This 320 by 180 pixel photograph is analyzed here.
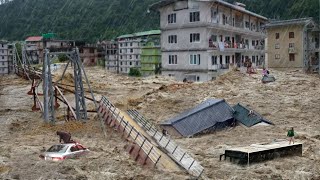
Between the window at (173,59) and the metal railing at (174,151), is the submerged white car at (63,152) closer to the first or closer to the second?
the metal railing at (174,151)

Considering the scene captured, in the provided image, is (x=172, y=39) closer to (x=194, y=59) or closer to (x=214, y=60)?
(x=194, y=59)

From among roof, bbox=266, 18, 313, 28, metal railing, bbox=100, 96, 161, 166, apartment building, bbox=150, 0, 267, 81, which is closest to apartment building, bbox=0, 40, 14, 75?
apartment building, bbox=150, 0, 267, 81

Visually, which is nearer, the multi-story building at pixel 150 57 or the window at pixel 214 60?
the window at pixel 214 60

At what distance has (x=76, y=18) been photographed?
12206cm

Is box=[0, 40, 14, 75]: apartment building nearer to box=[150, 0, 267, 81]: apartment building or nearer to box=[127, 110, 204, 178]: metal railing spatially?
box=[150, 0, 267, 81]: apartment building

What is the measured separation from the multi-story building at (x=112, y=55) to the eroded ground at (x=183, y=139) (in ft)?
171

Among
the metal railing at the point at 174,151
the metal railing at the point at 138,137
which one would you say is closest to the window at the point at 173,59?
the metal railing at the point at 138,137

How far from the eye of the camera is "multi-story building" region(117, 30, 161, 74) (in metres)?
82.2

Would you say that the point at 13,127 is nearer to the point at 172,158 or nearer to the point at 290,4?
the point at 172,158

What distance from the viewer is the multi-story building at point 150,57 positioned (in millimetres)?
72938

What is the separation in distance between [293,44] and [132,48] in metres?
36.1

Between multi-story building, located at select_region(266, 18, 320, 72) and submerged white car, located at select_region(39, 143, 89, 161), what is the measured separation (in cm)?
4527

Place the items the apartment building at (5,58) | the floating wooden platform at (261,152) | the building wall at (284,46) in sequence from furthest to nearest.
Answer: the apartment building at (5,58)
the building wall at (284,46)
the floating wooden platform at (261,152)

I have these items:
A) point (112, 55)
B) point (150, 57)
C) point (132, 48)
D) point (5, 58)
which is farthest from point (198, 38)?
point (5, 58)
